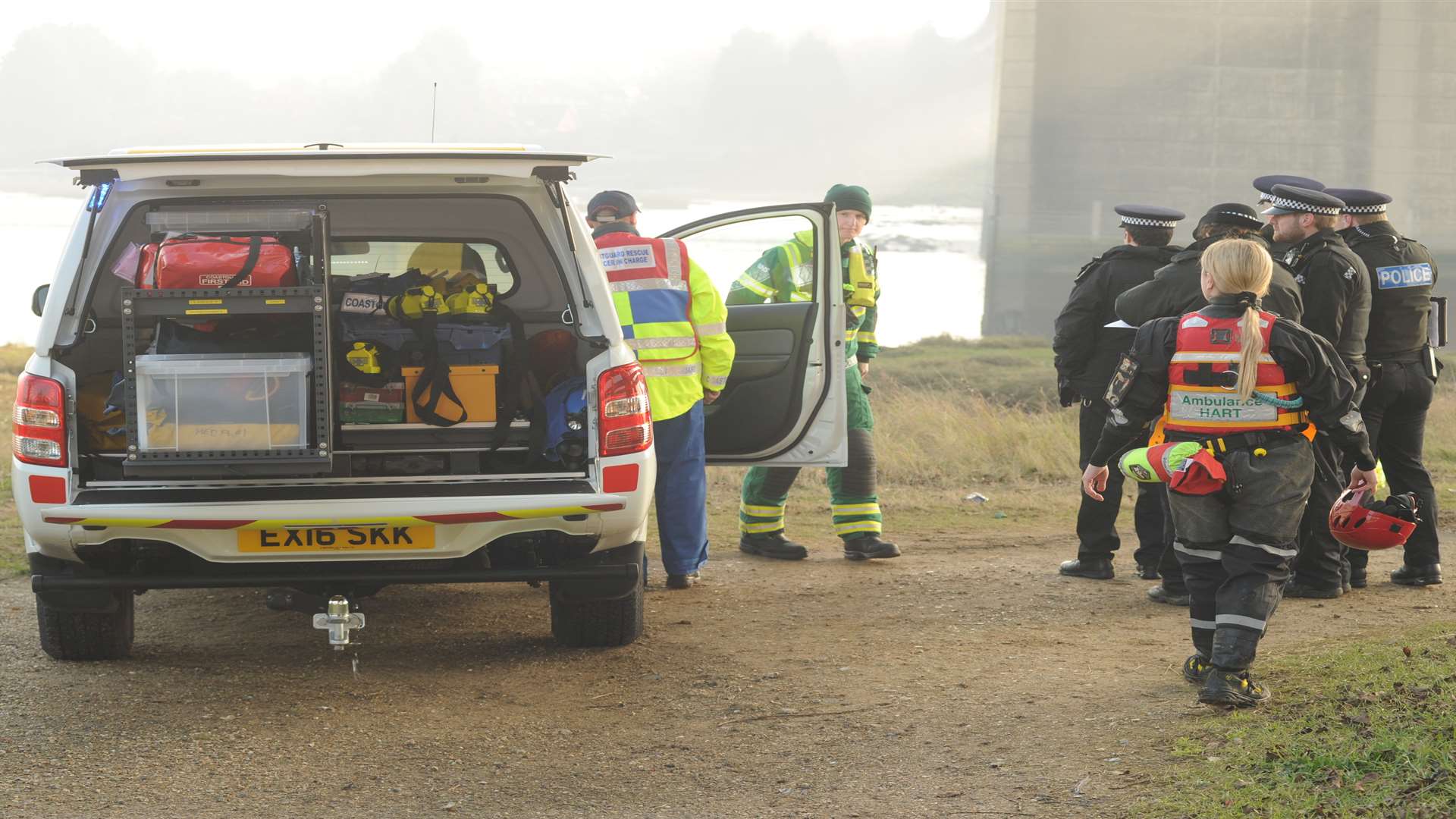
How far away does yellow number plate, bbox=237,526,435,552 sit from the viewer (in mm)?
4695

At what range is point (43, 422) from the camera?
465 cm

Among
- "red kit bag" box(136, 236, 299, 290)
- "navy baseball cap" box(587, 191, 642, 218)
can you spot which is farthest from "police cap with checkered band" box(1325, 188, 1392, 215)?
"red kit bag" box(136, 236, 299, 290)

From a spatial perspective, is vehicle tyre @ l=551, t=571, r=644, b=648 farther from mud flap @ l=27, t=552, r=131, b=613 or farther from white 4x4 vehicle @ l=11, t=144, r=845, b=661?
mud flap @ l=27, t=552, r=131, b=613

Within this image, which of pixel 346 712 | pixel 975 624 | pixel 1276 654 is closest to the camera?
pixel 346 712

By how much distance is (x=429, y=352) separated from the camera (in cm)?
536

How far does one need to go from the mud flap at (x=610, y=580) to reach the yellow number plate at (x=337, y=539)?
0.52 m

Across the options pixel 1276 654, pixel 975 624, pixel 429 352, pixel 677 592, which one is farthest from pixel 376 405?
pixel 1276 654

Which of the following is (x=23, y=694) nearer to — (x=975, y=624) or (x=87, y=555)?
(x=87, y=555)

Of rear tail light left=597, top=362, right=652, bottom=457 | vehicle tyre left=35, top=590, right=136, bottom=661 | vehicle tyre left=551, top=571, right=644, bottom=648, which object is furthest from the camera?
vehicle tyre left=551, top=571, right=644, bottom=648

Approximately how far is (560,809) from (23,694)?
2085 mm

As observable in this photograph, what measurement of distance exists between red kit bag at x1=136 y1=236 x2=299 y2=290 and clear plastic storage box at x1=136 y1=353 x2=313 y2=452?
0.25 m

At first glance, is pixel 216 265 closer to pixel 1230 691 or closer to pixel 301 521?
pixel 301 521

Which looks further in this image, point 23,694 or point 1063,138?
point 1063,138

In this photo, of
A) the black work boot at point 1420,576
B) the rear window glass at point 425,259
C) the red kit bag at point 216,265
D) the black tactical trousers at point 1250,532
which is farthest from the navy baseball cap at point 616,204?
the black work boot at point 1420,576
